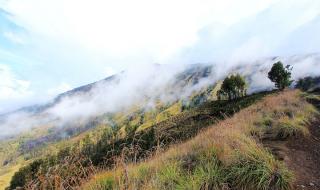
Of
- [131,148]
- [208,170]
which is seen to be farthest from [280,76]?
[131,148]

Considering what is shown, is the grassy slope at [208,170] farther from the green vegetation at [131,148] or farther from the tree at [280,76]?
the tree at [280,76]

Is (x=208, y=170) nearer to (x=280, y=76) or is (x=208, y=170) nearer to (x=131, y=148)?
(x=131, y=148)

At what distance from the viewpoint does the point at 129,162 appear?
8742 millimetres

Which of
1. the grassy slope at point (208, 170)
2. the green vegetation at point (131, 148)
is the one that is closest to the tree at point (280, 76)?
the green vegetation at point (131, 148)

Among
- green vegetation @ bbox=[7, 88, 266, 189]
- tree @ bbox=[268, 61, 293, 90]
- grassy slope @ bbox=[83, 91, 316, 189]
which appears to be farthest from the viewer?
tree @ bbox=[268, 61, 293, 90]

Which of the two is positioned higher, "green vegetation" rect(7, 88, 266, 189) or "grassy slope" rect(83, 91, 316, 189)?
"green vegetation" rect(7, 88, 266, 189)

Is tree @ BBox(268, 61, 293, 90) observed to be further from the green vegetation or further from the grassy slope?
the grassy slope

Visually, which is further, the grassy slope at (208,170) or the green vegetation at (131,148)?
the grassy slope at (208,170)

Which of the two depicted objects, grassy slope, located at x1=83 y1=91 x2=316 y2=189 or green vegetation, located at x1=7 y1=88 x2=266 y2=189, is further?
grassy slope, located at x1=83 y1=91 x2=316 y2=189

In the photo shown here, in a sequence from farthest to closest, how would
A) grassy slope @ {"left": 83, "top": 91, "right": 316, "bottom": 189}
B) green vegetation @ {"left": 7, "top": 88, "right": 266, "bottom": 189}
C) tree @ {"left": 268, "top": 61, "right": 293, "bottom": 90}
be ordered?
1. tree @ {"left": 268, "top": 61, "right": 293, "bottom": 90}
2. grassy slope @ {"left": 83, "top": 91, "right": 316, "bottom": 189}
3. green vegetation @ {"left": 7, "top": 88, "right": 266, "bottom": 189}

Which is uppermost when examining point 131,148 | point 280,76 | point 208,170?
point 131,148

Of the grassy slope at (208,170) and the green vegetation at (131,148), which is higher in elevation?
the green vegetation at (131,148)

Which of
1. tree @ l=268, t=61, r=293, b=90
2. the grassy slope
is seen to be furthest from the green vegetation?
tree @ l=268, t=61, r=293, b=90

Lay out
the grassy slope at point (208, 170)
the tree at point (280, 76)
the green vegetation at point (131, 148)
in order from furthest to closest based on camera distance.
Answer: the tree at point (280, 76)
the grassy slope at point (208, 170)
the green vegetation at point (131, 148)
